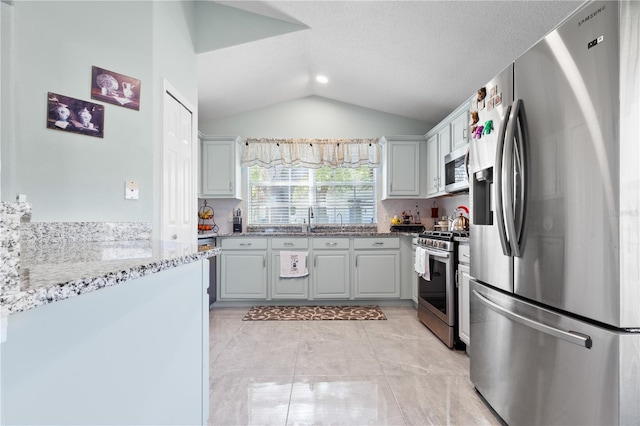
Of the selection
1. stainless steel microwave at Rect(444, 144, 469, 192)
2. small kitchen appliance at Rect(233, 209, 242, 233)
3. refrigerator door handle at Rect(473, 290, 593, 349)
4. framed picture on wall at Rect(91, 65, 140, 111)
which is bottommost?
refrigerator door handle at Rect(473, 290, 593, 349)

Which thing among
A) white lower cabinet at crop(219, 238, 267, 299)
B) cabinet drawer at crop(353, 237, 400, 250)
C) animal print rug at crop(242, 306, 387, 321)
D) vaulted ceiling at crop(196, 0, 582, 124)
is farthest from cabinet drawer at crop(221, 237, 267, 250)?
vaulted ceiling at crop(196, 0, 582, 124)

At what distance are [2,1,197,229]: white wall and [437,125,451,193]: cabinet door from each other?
279cm

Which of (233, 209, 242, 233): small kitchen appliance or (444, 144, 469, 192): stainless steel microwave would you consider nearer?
(444, 144, 469, 192): stainless steel microwave

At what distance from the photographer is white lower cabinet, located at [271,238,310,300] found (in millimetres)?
3957

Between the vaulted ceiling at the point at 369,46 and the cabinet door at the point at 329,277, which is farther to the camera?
the cabinet door at the point at 329,277

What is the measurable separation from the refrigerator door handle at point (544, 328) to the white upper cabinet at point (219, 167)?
11.0ft

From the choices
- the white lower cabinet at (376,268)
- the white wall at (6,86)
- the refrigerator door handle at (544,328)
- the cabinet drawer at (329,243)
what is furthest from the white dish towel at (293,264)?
the white wall at (6,86)

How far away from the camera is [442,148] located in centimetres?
368

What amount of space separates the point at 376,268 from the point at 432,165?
1459 millimetres

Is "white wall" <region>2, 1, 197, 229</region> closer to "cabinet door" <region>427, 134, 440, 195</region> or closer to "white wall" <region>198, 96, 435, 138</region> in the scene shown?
"white wall" <region>198, 96, 435, 138</region>

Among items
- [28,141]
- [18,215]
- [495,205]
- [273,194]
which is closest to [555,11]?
[495,205]

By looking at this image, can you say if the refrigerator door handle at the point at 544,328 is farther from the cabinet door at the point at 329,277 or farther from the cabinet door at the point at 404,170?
the cabinet door at the point at 404,170

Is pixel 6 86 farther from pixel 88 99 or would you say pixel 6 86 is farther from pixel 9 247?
pixel 9 247

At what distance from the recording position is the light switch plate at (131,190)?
6.73ft
